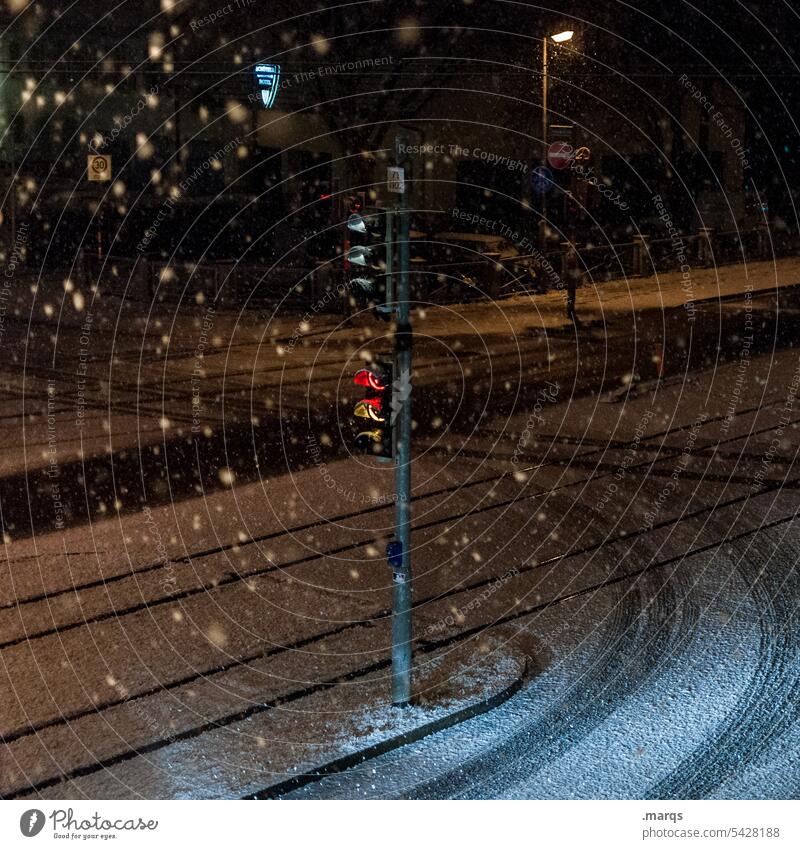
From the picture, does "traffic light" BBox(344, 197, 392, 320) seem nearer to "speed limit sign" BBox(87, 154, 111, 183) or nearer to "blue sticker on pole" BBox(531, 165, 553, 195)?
"blue sticker on pole" BBox(531, 165, 553, 195)

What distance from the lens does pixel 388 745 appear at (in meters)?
6.59

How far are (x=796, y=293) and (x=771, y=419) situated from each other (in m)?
15.0

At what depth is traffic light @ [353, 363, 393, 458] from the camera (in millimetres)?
6535

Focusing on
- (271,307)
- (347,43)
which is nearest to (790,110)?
(347,43)

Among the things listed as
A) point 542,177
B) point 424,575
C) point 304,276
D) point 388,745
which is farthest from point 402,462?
point 304,276

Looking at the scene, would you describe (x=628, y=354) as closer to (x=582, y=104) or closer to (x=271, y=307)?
(x=271, y=307)

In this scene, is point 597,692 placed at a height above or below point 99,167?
below

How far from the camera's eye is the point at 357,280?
6.48 meters

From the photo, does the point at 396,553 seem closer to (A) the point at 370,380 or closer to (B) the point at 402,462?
(B) the point at 402,462

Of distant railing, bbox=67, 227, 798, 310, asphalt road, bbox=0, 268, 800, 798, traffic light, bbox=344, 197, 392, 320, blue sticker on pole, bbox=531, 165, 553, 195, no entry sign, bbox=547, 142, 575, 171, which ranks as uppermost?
no entry sign, bbox=547, 142, 575, 171
